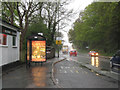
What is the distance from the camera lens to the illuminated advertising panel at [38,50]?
14344 millimetres

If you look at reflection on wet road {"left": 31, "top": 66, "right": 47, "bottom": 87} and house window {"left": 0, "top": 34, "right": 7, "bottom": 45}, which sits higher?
house window {"left": 0, "top": 34, "right": 7, "bottom": 45}

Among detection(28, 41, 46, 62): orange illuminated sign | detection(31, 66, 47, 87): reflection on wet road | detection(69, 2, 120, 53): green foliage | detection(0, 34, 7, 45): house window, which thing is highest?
detection(69, 2, 120, 53): green foliage

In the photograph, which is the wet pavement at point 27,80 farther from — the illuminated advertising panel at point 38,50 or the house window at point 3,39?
the illuminated advertising panel at point 38,50

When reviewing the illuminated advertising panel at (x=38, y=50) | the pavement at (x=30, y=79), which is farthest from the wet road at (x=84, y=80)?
the illuminated advertising panel at (x=38, y=50)

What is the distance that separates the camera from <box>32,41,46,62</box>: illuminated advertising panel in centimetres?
1434

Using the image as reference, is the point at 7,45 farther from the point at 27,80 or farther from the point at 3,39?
the point at 27,80

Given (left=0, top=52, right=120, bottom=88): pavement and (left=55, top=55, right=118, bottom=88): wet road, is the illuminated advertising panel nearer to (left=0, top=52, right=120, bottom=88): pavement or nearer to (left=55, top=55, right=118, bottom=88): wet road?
(left=0, top=52, right=120, bottom=88): pavement

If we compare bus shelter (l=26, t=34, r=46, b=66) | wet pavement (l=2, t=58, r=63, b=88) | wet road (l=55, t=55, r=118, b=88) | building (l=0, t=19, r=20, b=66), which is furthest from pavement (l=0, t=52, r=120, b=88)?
bus shelter (l=26, t=34, r=46, b=66)

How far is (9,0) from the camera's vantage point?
675 inches

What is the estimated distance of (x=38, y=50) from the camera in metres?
14.5

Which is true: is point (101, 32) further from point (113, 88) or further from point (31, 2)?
point (113, 88)

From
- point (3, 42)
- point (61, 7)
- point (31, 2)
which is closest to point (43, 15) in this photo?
point (61, 7)

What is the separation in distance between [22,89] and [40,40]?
8.28 m

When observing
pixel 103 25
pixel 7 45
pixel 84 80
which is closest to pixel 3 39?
pixel 7 45
